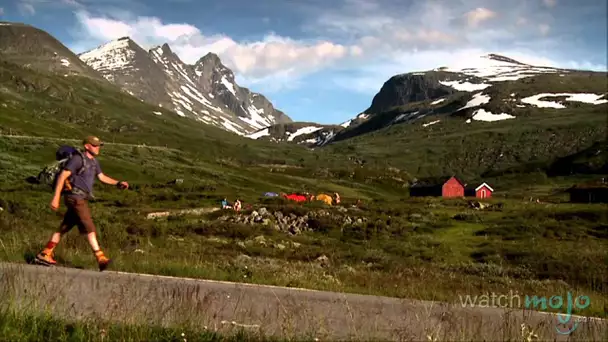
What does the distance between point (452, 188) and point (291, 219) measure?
92.6 meters

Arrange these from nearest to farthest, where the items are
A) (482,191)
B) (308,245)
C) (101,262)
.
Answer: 1. (101,262)
2. (308,245)
3. (482,191)

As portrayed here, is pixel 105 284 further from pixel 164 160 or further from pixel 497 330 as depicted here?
pixel 164 160

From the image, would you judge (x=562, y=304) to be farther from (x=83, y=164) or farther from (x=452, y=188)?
(x=452, y=188)

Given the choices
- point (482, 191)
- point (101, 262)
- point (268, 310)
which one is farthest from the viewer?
point (482, 191)

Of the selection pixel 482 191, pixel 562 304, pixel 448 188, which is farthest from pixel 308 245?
pixel 448 188

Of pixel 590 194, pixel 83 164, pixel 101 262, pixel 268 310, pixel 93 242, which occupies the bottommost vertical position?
pixel 590 194

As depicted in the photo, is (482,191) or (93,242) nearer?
(93,242)

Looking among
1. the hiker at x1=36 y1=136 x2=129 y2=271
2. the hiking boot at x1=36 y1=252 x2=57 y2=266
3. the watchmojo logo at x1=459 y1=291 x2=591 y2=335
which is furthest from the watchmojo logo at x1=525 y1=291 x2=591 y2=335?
the hiking boot at x1=36 y1=252 x2=57 y2=266

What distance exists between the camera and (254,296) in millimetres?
10094

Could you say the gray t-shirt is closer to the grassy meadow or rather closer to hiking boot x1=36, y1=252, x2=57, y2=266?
hiking boot x1=36, y1=252, x2=57, y2=266

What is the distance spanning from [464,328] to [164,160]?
14326 cm

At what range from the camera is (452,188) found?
14050 cm

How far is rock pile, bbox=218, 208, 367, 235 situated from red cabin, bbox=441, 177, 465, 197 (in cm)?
8417

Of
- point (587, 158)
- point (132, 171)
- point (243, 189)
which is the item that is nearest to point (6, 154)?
point (132, 171)
